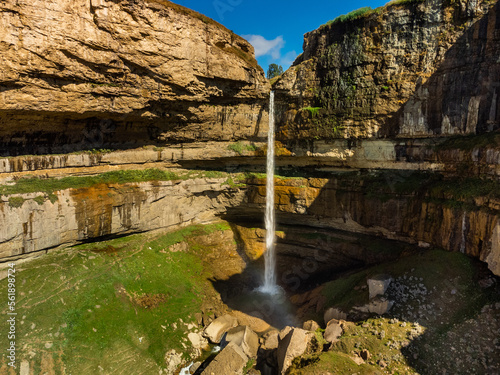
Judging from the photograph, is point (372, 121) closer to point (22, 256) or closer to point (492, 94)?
point (492, 94)

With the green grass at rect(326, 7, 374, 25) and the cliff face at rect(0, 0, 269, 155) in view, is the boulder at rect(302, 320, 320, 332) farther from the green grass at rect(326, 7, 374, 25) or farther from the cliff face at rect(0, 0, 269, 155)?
the green grass at rect(326, 7, 374, 25)

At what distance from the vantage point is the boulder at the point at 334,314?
1282 cm

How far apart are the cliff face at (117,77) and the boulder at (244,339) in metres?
12.5

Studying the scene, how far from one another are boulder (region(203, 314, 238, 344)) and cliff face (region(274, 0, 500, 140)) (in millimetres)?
12546

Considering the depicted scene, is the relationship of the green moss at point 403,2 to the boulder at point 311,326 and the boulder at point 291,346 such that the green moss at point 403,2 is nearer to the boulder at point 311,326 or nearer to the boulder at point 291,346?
the boulder at point 311,326

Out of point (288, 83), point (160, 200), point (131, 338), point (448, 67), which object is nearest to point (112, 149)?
point (160, 200)

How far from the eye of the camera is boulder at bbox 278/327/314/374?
10156 mm

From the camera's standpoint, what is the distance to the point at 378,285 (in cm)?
1282

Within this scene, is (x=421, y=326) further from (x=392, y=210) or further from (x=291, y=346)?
(x=392, y=210)

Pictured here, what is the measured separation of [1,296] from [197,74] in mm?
14358

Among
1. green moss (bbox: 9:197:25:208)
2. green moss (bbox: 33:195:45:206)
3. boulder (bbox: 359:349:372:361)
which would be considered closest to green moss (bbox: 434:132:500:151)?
boulder (bbox: 359:349:372:361)

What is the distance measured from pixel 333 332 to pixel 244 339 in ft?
12.6

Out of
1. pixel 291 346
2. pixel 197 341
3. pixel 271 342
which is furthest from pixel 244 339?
pixel 291 346

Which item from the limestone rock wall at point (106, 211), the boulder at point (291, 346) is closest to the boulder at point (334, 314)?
the boulder at point (291, 346)
